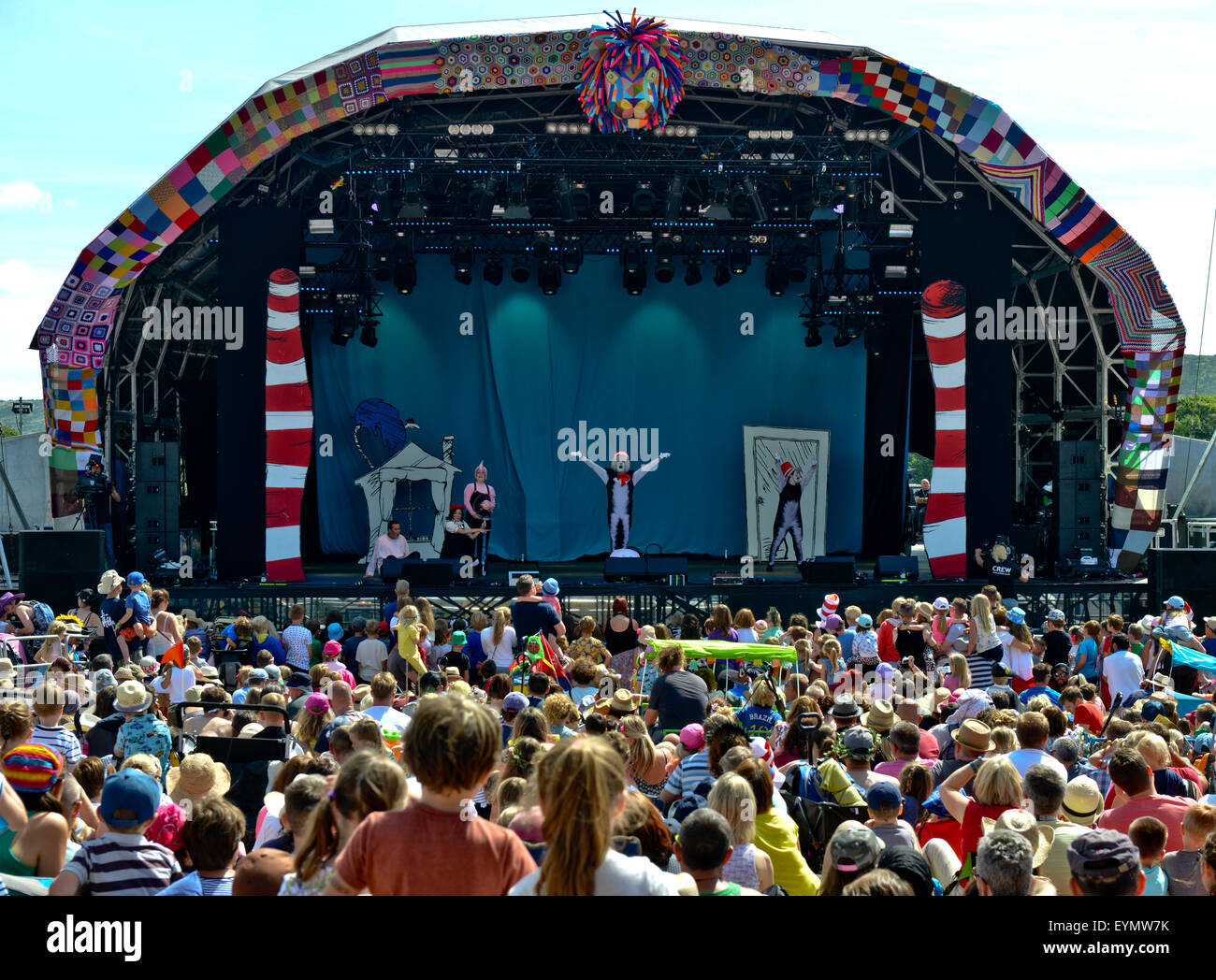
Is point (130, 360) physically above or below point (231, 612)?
above

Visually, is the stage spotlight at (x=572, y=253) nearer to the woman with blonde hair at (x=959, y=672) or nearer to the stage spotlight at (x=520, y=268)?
the stage spotlight at (x=520, y=268)

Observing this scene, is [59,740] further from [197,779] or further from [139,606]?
[139,606]

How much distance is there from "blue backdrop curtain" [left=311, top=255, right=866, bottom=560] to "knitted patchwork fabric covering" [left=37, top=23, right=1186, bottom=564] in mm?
3755

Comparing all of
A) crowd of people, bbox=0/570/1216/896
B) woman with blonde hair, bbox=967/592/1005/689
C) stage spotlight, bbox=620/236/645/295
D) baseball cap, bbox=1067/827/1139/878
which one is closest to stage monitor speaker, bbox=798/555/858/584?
crowd of people, bbox=0/570/1216/896

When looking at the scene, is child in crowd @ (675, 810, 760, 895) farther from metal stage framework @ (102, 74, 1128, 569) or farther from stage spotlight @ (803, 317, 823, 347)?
stage spotlight @ (803, 317, 823, 347)

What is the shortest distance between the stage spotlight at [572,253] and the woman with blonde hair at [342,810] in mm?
15392

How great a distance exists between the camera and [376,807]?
347 cm

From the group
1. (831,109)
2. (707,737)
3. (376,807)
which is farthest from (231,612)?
(376,807)

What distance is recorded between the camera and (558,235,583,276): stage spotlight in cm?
1842

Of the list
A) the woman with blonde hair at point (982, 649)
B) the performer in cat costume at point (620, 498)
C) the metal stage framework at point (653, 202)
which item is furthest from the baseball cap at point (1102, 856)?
the performer in cat costume at point (620, 498)

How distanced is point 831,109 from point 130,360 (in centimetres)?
1064

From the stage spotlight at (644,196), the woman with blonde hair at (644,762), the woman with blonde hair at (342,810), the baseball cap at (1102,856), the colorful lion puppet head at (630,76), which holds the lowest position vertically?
the woman with blonde hair at (644,762)

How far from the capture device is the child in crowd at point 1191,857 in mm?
4289
